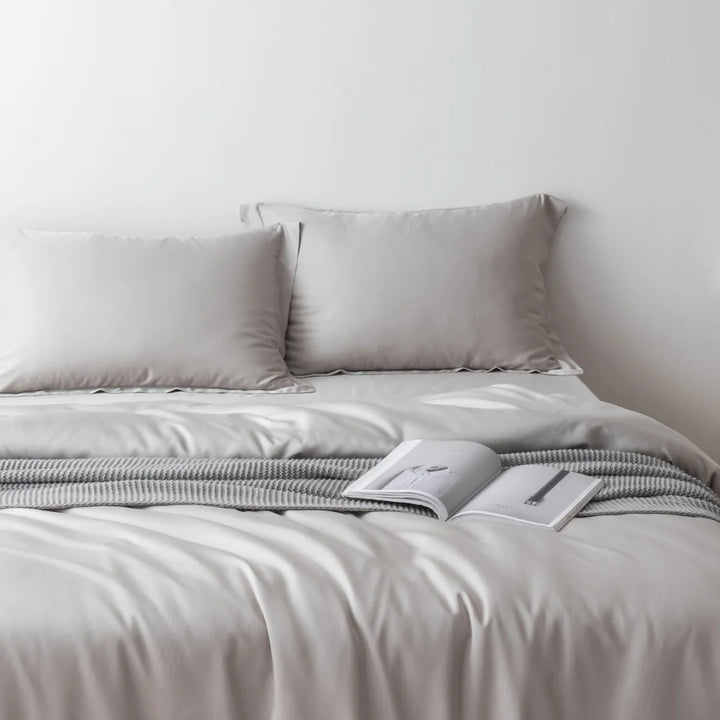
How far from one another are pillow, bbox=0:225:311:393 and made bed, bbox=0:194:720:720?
27.2 inches

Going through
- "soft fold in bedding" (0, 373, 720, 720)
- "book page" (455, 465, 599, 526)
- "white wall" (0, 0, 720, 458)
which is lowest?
"soft fold in bedding" (0, 373, 720, 720)

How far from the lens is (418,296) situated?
116 inches

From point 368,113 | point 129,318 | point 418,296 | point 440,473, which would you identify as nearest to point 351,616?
point 440,473

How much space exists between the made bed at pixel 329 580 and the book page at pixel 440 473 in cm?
5

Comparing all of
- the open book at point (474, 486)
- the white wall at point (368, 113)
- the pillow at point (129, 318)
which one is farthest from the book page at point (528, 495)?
the white wall at point (368, 113)

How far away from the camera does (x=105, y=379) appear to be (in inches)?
107

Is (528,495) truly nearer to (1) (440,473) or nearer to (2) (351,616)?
(1) (440,473)

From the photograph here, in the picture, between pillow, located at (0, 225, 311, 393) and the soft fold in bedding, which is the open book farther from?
pillow, located at (0, 225, 311, 393)

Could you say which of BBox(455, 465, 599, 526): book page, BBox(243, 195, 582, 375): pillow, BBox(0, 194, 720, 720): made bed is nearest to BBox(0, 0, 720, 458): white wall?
BBox(243, 195, 582, 375): pillow

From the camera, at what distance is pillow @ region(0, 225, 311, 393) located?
2715mm

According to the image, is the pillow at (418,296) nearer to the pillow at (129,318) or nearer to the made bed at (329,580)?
the pillow at (129,318)

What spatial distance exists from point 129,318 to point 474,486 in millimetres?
1268

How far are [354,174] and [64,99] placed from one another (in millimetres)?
897

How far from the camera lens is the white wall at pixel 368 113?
312cm
